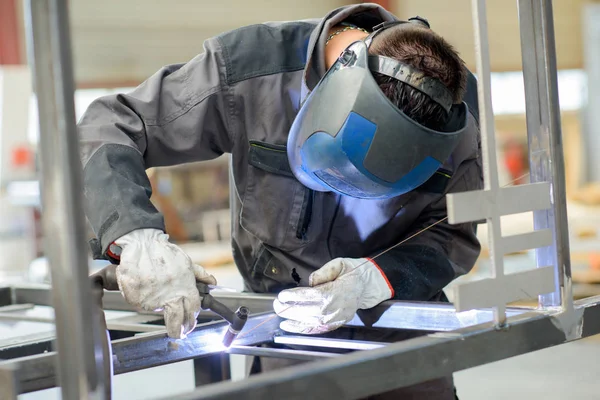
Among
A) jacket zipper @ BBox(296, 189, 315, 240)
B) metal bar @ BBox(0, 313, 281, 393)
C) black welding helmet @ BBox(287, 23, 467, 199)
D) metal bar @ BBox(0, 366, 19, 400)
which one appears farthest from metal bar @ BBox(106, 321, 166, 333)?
metal bar @ BBox(0, 366, 19, 400)

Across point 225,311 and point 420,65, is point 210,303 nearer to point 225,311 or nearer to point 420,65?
point 225,311

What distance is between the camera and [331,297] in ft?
4.63

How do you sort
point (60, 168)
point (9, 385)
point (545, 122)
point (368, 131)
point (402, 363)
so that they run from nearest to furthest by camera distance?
point (60, 168) < point (9, 385) < point (402, 363) < point (545, 122) < point (368, 131)

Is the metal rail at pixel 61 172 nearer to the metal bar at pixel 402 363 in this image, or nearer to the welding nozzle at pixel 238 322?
the metal bar at pixel 402 363

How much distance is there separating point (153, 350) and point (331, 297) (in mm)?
345

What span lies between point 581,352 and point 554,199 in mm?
3133

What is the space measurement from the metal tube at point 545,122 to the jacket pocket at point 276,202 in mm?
604

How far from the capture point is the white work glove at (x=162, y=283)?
1.21m

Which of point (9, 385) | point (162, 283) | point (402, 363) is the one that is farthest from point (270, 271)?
point (9, 385)

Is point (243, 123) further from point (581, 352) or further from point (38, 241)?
point (38, 241)

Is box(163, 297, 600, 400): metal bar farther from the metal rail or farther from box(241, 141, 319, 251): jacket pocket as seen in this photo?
box(241, 141, 319, 251): jacket pocket

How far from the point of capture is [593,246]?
477 cm

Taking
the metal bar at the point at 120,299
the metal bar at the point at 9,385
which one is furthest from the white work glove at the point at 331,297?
the metal bar at the point at 9,385

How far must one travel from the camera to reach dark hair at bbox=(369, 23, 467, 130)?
1302 mm
